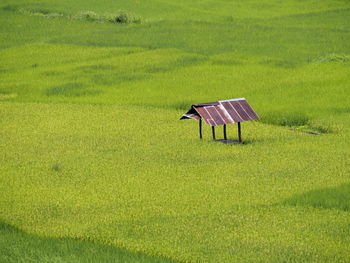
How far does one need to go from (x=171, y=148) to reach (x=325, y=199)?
4.90 metres

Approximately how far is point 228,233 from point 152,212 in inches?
57.7

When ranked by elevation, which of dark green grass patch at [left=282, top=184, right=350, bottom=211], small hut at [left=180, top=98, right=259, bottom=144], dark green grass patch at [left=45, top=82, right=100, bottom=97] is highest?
small hut at [left=180, top=98, right=259, bottom=144]

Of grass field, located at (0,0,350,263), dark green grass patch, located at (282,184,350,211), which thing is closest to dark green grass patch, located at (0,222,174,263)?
grass field, located at (0,0,350,263)

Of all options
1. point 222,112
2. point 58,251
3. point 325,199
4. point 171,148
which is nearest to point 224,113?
point 222,112

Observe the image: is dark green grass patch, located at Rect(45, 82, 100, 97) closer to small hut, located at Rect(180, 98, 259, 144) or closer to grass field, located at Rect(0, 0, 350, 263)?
grass field, located at Rect(0, 0, 350, 263)

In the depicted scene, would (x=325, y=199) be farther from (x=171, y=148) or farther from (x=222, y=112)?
(x=222, y=112)

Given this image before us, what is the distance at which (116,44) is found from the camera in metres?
32.8

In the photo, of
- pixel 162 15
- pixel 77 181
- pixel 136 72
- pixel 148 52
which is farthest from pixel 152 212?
pixel 162 15

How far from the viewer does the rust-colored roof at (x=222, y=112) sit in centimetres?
1542

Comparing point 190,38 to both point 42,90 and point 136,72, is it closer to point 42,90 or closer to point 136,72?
point 136,72

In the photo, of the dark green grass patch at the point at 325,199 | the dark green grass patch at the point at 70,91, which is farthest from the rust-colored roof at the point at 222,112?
the dark green grass patch at the point at 70,91

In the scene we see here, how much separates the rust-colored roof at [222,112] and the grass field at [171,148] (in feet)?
1.73

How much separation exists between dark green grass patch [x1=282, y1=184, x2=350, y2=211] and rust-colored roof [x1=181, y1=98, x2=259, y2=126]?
13.8ft

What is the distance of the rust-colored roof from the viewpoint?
50.6 feet
